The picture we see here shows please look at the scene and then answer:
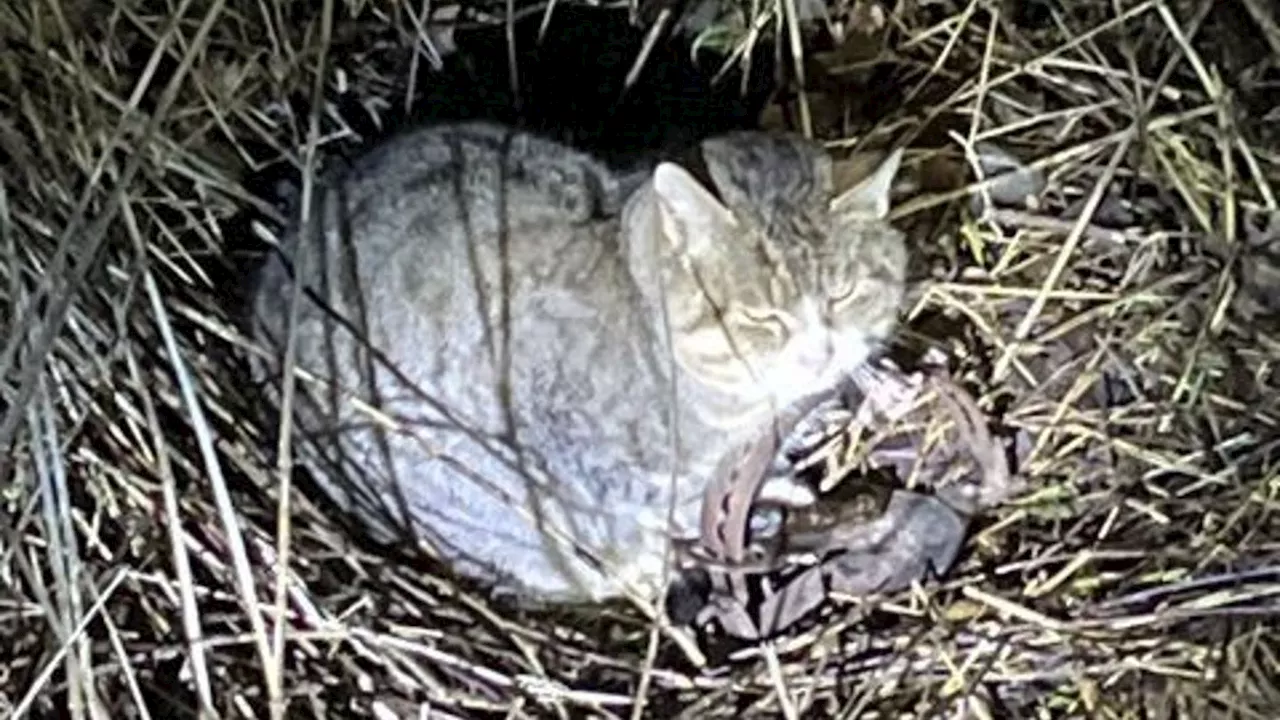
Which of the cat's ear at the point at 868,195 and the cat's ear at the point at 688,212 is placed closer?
the cat's ear at the point at 688,212

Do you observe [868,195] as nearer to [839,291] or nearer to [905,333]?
[839,291]

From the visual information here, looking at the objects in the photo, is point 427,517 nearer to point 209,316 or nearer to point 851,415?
point 209,316

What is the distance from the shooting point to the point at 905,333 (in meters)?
2.20

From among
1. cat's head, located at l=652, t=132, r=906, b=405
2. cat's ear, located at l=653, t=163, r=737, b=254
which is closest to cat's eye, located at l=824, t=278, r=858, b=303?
cat's head, located at l=652, t=132, r=906, b=405

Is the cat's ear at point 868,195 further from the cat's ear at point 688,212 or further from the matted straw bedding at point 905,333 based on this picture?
the matted straw bedding at point 905,333

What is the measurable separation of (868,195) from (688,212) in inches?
7.0

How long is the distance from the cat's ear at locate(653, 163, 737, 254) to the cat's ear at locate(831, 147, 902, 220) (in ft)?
0.36

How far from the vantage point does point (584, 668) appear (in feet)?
6.57

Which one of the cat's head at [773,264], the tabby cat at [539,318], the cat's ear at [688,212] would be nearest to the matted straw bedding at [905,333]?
the tabby cat at [539,318]

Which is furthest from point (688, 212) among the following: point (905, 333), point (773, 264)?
point (905, 333)

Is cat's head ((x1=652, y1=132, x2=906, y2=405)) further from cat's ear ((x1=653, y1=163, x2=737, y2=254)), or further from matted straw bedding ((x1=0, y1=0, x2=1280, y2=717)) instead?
matted straw bedding ((x1=0, y1=0, x2=1280, y2=717))

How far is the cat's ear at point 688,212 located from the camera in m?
1.83

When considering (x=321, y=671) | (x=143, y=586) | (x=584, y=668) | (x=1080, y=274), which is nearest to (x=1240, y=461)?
(x=1080, y=274)

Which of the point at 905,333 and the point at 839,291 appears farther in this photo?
the point at 905,333
